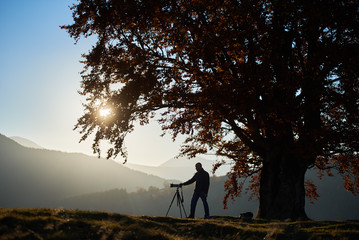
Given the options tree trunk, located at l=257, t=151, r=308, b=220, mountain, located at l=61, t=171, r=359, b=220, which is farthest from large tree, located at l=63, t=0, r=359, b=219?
mountain, located at l=61, t=171, r=359, b=220

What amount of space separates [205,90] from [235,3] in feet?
11.4

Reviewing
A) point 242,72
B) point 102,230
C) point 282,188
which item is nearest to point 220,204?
point 282,188

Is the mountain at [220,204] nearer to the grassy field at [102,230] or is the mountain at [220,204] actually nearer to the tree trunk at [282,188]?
the tree trunk at [282,188]

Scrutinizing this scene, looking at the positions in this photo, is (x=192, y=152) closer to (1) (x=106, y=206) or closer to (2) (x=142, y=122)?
(2) (x=142, y=122)

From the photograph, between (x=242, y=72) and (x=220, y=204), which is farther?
(x=220, y=204)

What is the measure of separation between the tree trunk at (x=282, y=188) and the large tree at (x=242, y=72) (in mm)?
46

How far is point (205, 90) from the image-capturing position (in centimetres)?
966

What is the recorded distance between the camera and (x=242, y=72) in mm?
9648

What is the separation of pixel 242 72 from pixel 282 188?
6.02 m

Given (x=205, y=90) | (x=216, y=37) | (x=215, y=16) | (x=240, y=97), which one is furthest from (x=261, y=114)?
(x=215, y=16)

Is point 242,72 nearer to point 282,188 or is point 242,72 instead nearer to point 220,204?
point 282,188

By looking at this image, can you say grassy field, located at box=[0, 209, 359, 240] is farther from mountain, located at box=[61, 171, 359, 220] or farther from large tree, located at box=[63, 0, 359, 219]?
mountain, located at box=[61, 171, 359, 220]

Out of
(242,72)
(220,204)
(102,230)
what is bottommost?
(220,204)

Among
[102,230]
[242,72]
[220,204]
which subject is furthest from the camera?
[220,204]
